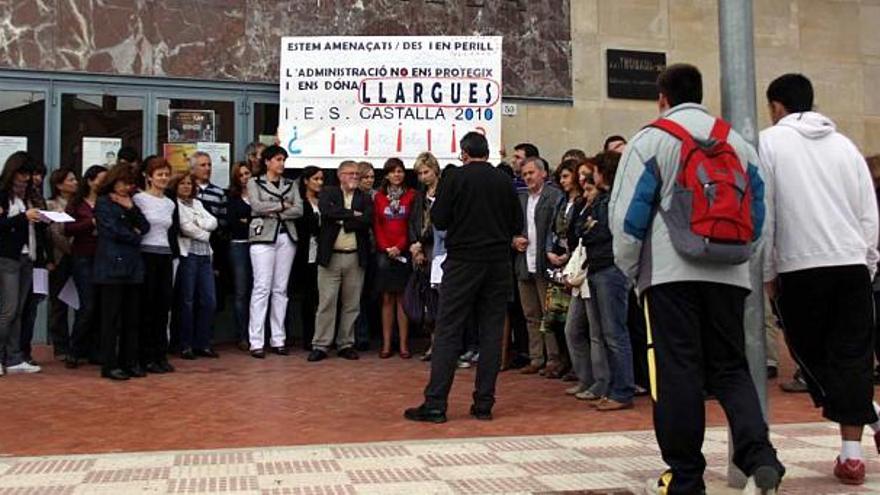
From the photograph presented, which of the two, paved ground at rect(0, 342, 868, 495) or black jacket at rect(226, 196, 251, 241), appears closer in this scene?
paved ground at rect(0, 342, 868, 495)

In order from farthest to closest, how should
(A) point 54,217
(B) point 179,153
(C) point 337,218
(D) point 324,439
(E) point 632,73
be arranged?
(E) point 632,73, (B) point 179,153, (C) point 337,218, (A) point 54,217, (D) point 324,439

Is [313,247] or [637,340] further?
[313,247]

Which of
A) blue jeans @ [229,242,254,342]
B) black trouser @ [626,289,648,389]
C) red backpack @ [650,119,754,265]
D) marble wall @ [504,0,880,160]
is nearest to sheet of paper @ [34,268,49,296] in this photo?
blue jeans @ [229,242,254,342]

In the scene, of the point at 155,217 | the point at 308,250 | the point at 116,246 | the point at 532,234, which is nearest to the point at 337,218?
the point at 308,250

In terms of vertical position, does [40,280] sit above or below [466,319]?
above

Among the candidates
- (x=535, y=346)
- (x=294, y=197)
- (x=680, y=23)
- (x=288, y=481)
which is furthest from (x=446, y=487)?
(x=680, y=23)

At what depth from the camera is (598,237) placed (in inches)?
267

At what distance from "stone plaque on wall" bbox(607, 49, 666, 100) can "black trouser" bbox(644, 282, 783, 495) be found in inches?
309

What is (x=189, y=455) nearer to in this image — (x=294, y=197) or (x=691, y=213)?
(x=691, y=213)

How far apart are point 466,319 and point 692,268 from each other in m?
2.65

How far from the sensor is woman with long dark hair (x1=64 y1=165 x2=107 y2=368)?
8.41 metres

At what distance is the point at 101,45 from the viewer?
10102 millimetres

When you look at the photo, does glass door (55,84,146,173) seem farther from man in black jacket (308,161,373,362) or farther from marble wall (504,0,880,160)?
marble wall (504,0,880,160)

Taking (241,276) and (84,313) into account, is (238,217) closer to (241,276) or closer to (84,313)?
(241,276)
